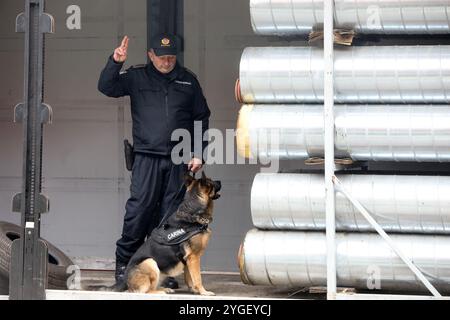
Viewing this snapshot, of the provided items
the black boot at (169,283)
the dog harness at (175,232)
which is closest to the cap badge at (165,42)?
the dog harness at (175,232)

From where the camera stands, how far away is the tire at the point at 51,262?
20.6 ft

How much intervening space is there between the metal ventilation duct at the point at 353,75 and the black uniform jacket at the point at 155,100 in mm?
859

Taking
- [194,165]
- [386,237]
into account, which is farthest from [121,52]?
[386,237]

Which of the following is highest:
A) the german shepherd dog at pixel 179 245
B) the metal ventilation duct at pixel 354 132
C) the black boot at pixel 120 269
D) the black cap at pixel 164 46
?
the black cap at pixel 164 46

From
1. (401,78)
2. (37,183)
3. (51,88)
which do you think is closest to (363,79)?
(401,78)

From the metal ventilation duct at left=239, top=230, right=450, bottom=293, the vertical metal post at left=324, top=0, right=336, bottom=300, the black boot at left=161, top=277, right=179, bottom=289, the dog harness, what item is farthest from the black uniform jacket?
the vertical metal post at left=324, top=0, right=336, bottom=300

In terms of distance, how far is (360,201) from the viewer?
18.4 ft

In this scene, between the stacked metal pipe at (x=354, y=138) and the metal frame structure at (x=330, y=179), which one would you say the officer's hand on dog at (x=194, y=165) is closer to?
the stacked metal pipe at (x=354, y=138)

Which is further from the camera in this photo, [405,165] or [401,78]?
[405,165]

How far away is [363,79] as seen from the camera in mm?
5652

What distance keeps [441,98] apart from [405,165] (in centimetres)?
138
